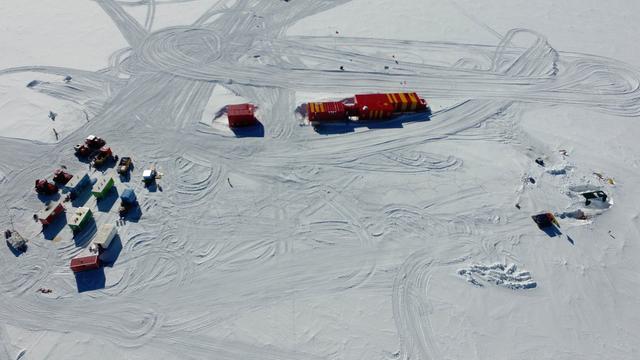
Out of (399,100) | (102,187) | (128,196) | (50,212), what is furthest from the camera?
(399,100)

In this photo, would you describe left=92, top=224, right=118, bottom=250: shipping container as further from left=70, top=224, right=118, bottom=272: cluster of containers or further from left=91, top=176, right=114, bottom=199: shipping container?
left=91, top=176, right=114, bottom=199: shipping container

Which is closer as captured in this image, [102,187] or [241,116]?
[102,187]

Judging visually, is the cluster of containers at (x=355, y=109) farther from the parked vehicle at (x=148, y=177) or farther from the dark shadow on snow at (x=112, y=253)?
the dark shadow on snow at (x=112, y=253)

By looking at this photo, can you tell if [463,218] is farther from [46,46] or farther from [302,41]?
[46,46]

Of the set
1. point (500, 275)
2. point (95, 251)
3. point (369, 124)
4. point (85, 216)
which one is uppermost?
point (369, 124)

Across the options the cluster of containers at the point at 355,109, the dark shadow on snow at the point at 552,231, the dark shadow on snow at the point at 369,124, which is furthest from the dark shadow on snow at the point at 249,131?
the dark shadow on snow at the point at 552,231

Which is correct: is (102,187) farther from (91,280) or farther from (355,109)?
(355,109)

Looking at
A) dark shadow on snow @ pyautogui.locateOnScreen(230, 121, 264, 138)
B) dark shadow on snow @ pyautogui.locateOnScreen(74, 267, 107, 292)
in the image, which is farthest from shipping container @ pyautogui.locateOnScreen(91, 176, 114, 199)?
dark shadow on snow @ pyautogui.locateOnScreen(230, 121, 264, 138)

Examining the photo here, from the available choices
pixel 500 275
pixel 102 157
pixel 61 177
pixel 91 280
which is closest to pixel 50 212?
pixel 61 177

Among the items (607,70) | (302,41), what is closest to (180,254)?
(302,41)
